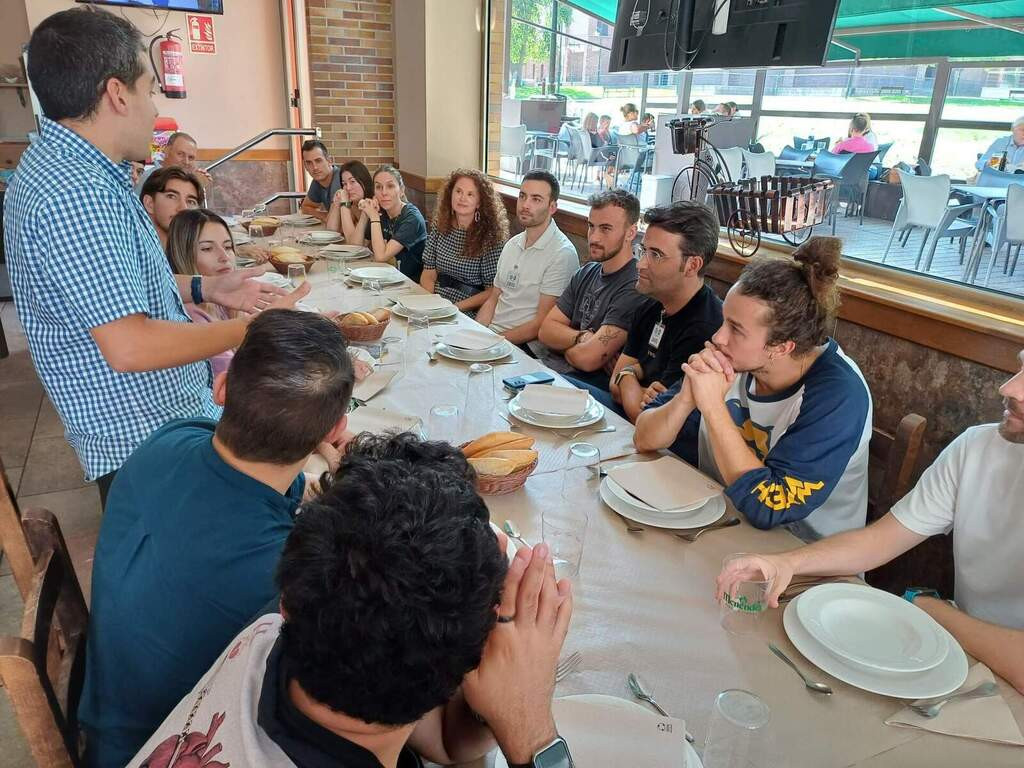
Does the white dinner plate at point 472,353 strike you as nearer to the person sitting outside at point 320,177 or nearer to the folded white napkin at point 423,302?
the folded white napkin at point 423,302

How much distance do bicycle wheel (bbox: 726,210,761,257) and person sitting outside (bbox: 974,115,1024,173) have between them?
76 centimetres

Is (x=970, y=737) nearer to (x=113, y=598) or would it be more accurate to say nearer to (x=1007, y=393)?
(x=1007, y=393)

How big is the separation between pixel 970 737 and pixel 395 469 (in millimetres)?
832

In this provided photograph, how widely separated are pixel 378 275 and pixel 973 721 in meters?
2.83

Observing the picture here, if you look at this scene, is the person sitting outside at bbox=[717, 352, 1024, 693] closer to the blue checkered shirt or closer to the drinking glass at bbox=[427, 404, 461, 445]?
the drinking glass at bbox=[427, 404, 461, 445]

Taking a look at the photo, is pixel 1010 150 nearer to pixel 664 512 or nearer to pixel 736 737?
pixel 664 512

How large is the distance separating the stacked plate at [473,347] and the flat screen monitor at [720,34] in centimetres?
143

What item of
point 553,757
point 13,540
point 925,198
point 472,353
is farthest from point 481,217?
point 553,757

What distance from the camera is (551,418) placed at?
1.75 metres

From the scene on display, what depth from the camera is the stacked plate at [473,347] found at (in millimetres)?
2186

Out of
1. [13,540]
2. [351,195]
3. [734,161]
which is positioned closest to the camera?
[13,540]

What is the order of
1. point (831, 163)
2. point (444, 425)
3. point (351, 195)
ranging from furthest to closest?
1. point (351, 195)
2. point (831, 163)
3. point (444, 425)

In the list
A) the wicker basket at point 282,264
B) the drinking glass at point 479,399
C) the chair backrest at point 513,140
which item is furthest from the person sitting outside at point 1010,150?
the chair backrest at point 513,140

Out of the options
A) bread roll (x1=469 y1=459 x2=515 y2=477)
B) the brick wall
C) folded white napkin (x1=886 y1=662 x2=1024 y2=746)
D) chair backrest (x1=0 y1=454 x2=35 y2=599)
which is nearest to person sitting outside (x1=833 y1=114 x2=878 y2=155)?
bread roll (x1=469 y1=459 x2=515 y2=477)
